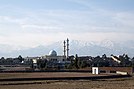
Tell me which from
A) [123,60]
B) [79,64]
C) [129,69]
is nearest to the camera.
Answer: [129,69]

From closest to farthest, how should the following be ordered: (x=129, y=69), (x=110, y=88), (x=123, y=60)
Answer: (x=110, y=88) → (x=129, y=69) → (x=123, y=60)

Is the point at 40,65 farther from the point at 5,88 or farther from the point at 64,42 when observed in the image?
the point at 5,88

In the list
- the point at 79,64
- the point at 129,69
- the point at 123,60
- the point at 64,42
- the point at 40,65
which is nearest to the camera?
the point at 129,69

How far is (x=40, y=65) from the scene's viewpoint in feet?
471

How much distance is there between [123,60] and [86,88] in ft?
464

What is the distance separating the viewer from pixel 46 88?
40.9 meters

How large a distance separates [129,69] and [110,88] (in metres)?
70.4

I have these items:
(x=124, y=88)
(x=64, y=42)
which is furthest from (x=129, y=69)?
(x=64, y=42)

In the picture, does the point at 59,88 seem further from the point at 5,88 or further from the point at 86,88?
the point at 5,88

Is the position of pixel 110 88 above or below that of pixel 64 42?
below

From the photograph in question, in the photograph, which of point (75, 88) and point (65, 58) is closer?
point (75, 88)

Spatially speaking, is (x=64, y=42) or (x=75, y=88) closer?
(x=75, y=88)

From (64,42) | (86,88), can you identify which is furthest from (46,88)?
(64,42)

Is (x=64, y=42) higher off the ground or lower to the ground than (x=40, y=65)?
higher
